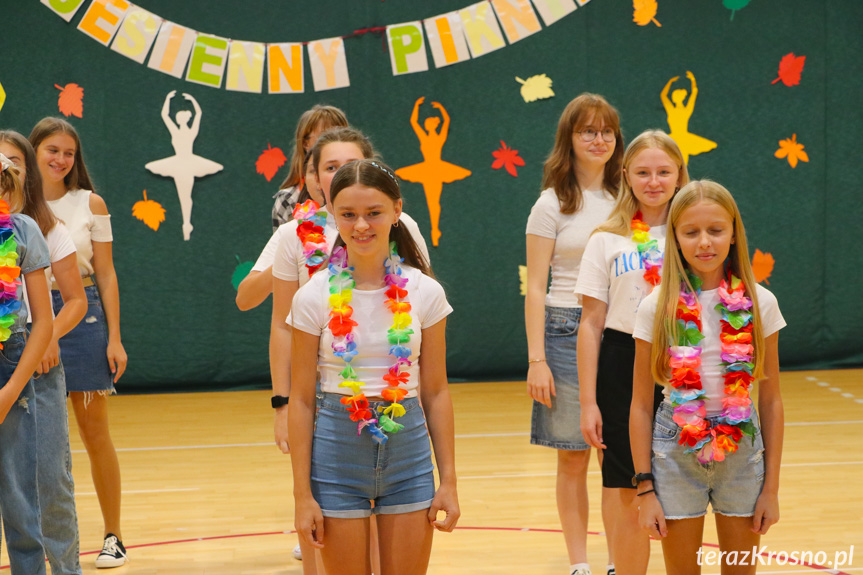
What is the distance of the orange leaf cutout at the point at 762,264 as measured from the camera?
655cm

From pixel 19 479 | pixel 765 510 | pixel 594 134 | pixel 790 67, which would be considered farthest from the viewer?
pixel 790 67

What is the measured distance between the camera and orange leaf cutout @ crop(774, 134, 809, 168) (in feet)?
21.4

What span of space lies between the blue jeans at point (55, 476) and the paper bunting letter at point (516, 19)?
4227mm

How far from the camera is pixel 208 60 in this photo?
6012 millimetres

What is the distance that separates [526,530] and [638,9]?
13.1 ft

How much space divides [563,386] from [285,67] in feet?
12.4

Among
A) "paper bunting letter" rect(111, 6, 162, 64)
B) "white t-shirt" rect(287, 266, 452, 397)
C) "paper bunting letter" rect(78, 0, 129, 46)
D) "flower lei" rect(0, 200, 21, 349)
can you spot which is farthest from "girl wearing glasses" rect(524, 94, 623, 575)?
"paper bunting letter" rect(78, 0, 129, 46)

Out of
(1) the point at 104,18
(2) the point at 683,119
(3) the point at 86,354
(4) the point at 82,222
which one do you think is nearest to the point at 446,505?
(3) the point at 86,354

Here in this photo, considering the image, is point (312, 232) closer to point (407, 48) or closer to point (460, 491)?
point (460, 491)

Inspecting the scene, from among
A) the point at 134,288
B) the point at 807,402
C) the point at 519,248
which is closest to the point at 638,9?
the point at 519,248

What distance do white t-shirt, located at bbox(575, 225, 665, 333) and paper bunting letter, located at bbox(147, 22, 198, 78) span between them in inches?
160

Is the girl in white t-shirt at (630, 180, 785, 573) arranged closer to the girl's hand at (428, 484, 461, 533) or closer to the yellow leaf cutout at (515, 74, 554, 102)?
the girl's hand at (428, 484, 461, 533)

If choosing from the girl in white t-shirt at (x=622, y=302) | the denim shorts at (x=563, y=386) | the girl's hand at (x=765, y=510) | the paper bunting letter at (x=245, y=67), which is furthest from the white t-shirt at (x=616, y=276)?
the paper bunting letter at (x=245, y=67)

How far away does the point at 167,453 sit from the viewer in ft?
15.6
